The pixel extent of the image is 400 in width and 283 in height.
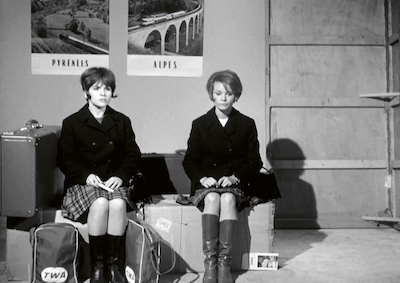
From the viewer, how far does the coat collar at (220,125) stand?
2873mm

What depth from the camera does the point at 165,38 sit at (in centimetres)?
378

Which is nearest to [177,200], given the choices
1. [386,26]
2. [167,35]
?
[167,35]

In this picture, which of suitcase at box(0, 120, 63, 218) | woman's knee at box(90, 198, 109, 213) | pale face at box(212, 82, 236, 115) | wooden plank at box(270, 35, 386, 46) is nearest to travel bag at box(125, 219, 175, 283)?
woman's knee at box(90, 198, 109, 213)

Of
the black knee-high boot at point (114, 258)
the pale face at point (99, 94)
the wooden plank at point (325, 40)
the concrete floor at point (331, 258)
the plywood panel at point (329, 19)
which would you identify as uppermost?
the plywood panel at point (329, 19)

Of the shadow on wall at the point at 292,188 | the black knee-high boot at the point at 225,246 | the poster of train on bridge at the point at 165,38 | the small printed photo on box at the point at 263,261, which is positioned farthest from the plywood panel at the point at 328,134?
the black knee-high boot at the point at 225,246

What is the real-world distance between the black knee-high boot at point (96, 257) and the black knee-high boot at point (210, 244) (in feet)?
1.73

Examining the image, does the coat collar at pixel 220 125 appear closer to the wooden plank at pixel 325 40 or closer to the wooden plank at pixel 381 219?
the wooden plank at pixel 325 40

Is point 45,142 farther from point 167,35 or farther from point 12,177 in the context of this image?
point 167,35

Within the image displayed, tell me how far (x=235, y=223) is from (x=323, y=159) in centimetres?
155

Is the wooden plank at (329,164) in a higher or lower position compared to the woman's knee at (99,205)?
higher

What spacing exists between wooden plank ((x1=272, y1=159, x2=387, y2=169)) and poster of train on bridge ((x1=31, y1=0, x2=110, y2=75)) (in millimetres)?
1601

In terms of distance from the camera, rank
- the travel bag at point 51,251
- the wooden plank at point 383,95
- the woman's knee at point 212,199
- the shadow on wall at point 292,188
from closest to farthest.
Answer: the travel bag at point 51,251
the woman's knee at point 212,199
the wooden plank at point 383,95
the shadow on wall at point 292,188

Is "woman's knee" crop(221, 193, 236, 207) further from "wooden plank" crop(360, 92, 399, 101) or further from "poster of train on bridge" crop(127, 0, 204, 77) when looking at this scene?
"wooden plank" crop(360, 92, 399, 101)

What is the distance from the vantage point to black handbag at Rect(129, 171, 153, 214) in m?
2.73
